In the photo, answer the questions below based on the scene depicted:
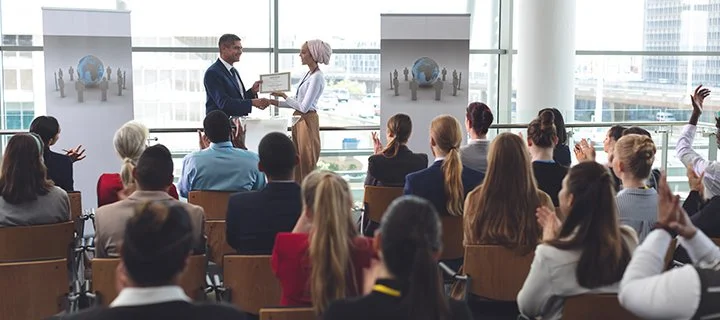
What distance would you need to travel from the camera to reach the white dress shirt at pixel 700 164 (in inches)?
200

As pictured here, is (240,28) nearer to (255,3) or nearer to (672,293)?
(255,3)

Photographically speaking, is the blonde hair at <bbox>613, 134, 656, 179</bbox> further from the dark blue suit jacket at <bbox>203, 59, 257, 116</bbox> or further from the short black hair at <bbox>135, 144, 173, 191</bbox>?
the dark blue suit jacket at <bbox>203, 59, 257, 116</bbox>

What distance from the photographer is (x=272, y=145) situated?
13.7 ft

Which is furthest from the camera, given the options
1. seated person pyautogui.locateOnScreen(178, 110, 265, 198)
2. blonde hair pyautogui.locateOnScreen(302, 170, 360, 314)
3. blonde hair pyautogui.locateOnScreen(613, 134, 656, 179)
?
seated person pyautogui.locateOnScreen(178, 110, 265, 198)

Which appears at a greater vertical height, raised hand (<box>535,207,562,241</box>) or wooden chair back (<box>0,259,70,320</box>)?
raised hand (<box>535,207,562,241</box>)

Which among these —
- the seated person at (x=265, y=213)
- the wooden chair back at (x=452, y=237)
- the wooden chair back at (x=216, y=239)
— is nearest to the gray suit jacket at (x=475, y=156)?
the wooden chair back at (x=452, y=237)

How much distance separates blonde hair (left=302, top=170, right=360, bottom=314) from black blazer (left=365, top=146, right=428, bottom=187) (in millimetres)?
2677

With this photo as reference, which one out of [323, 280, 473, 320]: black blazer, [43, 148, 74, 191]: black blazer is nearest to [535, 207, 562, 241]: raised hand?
[323, 280, 473, 320]: black blazer

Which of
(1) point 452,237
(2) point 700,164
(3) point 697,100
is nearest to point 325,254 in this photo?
(1) point 452,237

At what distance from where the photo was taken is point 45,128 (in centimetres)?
584

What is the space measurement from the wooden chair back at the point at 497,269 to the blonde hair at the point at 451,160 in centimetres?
102

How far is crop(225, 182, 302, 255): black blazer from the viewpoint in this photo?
4.04 m

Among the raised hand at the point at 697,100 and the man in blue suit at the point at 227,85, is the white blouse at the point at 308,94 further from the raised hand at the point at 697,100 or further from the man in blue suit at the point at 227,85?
the raised hand at the point at 697,100

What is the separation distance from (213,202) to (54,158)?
1.27m
